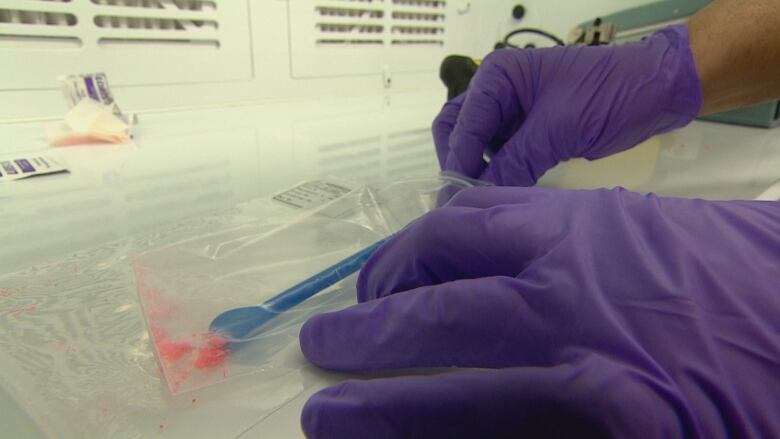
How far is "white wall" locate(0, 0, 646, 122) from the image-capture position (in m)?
0.95

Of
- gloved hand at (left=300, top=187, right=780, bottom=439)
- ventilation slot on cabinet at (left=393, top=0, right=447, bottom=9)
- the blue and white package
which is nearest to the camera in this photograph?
gloved hand at (left=300, top=187, right=780, bottom=439)

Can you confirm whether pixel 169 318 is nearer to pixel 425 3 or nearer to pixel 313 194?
pixel 313 194

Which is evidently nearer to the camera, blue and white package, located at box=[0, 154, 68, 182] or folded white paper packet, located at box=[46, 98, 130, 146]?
blue and white package, located at box=[0, 154, 68, 182]

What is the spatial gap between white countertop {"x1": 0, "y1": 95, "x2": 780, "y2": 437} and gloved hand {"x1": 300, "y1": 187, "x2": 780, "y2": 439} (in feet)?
0.21

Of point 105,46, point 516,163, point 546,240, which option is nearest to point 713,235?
point 546,240

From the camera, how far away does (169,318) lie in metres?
0.37

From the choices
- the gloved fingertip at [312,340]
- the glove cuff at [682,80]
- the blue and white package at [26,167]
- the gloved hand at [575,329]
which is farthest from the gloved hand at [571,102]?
the blue and white package at [26,167]

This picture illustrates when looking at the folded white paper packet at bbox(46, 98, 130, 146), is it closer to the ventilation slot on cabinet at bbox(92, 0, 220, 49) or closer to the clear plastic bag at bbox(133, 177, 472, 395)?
the ventilation slot on cabinet at bbox(92, 0, 220, 49)

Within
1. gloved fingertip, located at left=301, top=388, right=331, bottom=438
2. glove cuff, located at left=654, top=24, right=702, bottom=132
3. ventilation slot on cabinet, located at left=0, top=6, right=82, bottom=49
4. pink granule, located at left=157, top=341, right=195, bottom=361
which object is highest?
ventilation slot on cabinet, located at left=0, top=6, right=82, bottom=49

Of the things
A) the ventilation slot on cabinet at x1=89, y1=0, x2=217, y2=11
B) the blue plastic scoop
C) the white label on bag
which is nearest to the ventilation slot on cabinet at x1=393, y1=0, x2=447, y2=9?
the ventilation slot on cabinet at x1=89, y1=0, x2=217, y2=11

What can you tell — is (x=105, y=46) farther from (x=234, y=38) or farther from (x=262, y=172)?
(x=262, y=172)

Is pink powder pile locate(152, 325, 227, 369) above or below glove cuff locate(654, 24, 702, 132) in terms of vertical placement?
below

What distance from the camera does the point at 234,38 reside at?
1.16 m

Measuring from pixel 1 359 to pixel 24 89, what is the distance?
841 mm
